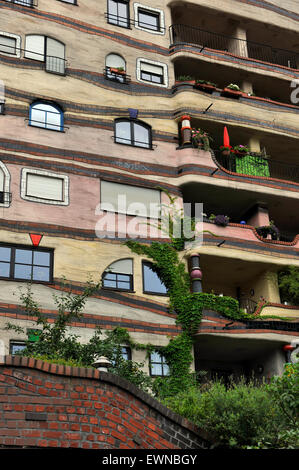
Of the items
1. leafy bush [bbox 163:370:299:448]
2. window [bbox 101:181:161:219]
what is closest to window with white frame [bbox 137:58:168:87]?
window [bbox 101:181:161:219]

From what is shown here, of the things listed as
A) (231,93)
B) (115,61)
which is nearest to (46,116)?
(115,61)

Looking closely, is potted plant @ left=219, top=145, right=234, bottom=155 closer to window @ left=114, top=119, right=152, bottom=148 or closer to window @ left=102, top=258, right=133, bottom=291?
window @ left=114, top=119, right=152, bottom=148

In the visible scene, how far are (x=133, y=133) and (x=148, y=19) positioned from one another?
6.63m

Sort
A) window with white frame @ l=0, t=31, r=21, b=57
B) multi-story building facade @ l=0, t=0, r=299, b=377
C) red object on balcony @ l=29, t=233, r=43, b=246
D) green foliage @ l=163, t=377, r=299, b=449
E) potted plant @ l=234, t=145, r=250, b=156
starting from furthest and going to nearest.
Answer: potted plant @ l=234, t=145, r=250, b=156, window with white frame @ l=0, t=31, r=21, b=57, multi-story building facade @ l=0, t=0, r=299, b=377, red object on balcony @ l=29, t=233, r=43, b=246, green foliage @ l=163, t=377, r=299, b=449

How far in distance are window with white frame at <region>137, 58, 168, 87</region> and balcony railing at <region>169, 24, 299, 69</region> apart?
2054 millimetres

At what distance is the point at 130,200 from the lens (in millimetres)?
23875

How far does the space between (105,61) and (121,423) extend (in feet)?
60.8

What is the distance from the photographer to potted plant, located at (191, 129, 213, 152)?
25.6 metres

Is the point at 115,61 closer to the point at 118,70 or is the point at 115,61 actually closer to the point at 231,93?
the point at 118,70

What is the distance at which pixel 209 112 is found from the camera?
26859 millimetres

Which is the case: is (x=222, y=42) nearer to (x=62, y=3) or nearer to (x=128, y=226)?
(x=62, y=3)

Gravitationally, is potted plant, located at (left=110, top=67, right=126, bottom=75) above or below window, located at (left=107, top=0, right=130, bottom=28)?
below

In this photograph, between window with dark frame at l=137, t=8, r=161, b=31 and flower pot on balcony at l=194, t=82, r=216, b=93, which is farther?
window with dark frame at l=137, t=8, r=161, b=31

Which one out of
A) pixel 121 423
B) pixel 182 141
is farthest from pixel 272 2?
pixel 121 423
